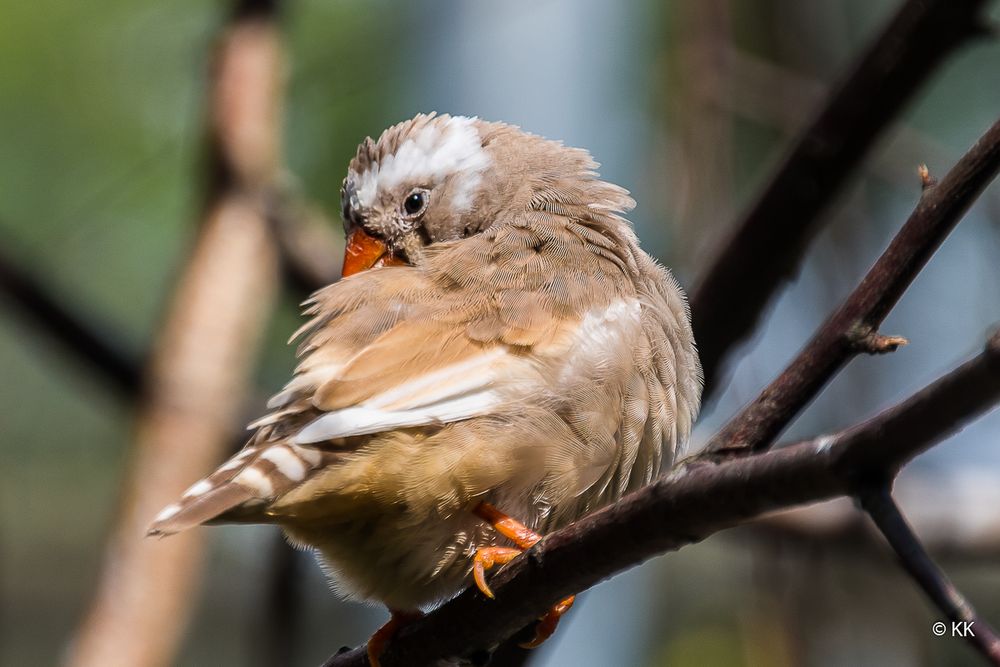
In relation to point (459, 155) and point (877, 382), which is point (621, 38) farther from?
point (459, 155)

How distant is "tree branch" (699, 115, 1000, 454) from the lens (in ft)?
6.84

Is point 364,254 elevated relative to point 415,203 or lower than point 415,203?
lower

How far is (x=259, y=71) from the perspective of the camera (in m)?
5.82

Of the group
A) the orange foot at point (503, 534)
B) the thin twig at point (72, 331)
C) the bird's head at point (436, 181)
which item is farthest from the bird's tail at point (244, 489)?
the thin twig at point (72, 331)

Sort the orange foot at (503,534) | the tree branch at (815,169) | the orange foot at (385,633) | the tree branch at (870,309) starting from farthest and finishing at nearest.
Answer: the tree branch at (815,169), the orange foot at (385,633), the orange foot at (503,534), the tree branch at (870,309)

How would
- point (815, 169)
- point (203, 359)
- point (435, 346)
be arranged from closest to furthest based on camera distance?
1. point (435, 346)
2. point (815, 169)
3. point (203, 359)

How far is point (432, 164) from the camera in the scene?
4016 mm

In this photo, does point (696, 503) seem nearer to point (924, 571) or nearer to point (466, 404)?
point (924, 571)

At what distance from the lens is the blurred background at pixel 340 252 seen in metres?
5.05

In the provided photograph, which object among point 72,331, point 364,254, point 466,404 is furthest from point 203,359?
point 466,404

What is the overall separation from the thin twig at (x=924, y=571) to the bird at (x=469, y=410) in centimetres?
94

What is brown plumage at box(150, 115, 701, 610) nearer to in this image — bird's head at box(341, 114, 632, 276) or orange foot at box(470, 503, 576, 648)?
orange foot at box(470, 503, 576, 648)

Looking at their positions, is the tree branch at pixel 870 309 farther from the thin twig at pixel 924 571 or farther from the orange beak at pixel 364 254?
the orange beak at pixel 364 254

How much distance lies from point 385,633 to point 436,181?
162 cm
